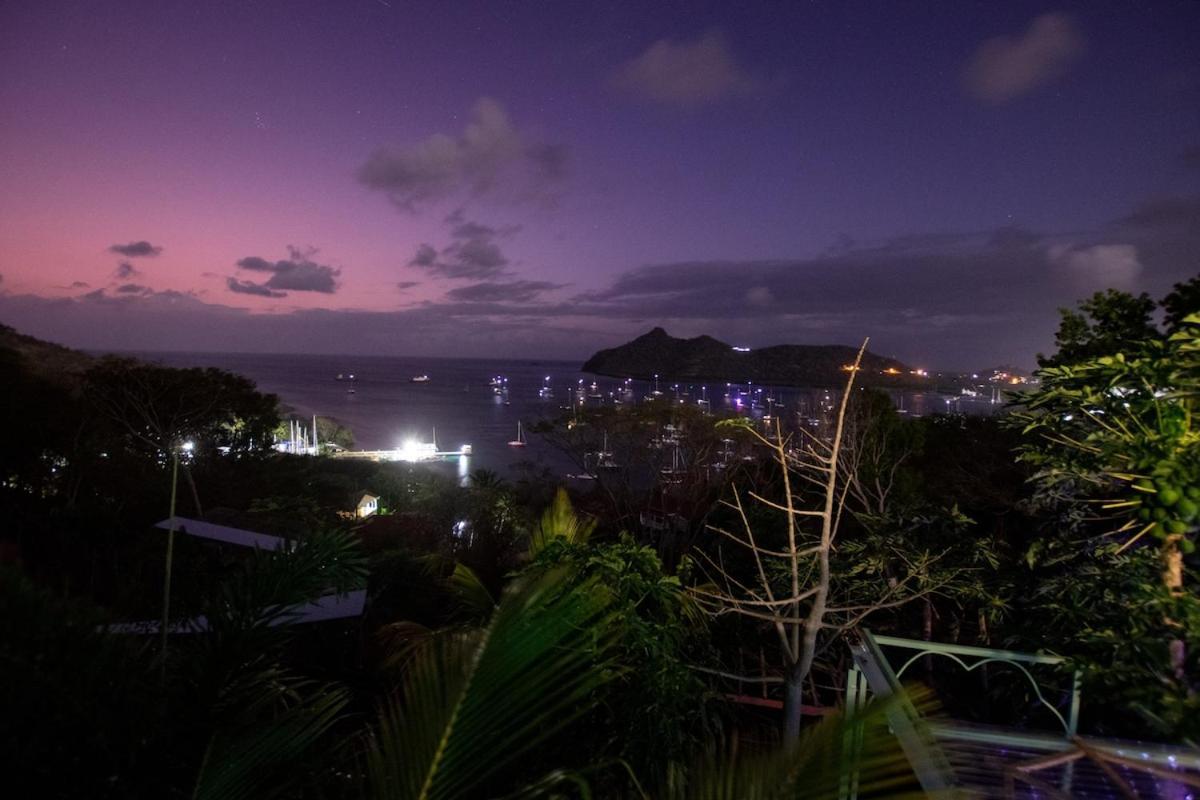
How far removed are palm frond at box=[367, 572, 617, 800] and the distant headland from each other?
59.8 ft

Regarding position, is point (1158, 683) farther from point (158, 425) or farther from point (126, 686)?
point (158, 425)

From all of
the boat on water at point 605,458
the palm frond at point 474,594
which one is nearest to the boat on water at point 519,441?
the boat on water at point 605,458

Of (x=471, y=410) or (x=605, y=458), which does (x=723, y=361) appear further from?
(x=471, y=410)

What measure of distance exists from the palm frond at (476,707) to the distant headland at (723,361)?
717 inches

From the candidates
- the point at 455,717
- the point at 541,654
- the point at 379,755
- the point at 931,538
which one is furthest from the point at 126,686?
the point at 931,538

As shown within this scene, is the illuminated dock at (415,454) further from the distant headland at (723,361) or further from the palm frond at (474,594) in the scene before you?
the palm frond at (474,594)

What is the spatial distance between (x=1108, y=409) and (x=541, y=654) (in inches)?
82.8

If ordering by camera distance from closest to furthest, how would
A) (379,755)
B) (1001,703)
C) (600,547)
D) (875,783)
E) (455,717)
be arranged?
1. (875,783)
2. (455,717)
3. (379,755)
4. (600,547)
5. (1001,703)

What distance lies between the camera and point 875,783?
3.60 ft

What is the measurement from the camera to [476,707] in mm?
1416

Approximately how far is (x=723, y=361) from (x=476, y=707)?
40917 millimetres

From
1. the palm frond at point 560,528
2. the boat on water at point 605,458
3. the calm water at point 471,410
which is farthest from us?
the calm water at point 471,410

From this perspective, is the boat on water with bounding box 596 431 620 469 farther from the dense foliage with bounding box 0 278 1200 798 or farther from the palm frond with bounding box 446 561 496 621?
the palm frond with bounding box 446 561 496 621

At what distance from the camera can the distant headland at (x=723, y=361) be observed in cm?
2483
